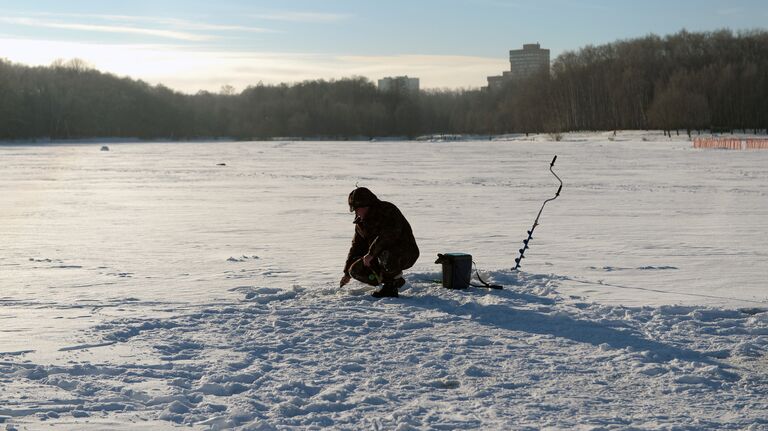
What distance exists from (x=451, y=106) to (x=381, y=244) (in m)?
155

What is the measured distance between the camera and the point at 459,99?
169250 millimetres

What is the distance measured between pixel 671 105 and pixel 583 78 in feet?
86.3

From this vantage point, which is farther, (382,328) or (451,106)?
(451,106)

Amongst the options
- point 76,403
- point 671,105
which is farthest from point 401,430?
point 671,105

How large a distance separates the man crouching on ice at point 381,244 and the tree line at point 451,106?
90.0 meters

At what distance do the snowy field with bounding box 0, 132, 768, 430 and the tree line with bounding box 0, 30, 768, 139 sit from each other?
85.6 meters

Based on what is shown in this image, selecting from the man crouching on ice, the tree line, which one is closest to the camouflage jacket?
the man crouching on ice

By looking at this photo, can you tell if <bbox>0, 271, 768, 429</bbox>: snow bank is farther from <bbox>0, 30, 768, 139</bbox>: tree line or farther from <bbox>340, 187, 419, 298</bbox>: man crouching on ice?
<bbox>0, 30, 768, 139</bbox>: tree line

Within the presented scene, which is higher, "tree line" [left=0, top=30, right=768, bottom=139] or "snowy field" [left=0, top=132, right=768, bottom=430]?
"tree line" [left=0, top=30, right=768, bottom=139]

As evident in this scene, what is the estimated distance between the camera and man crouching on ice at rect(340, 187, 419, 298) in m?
8.60

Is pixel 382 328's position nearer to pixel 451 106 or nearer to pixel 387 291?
pixel 387 291

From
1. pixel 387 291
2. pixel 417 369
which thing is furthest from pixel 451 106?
pixel 417 369

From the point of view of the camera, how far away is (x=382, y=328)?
7.46 m

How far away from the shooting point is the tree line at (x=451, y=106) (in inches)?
3999
